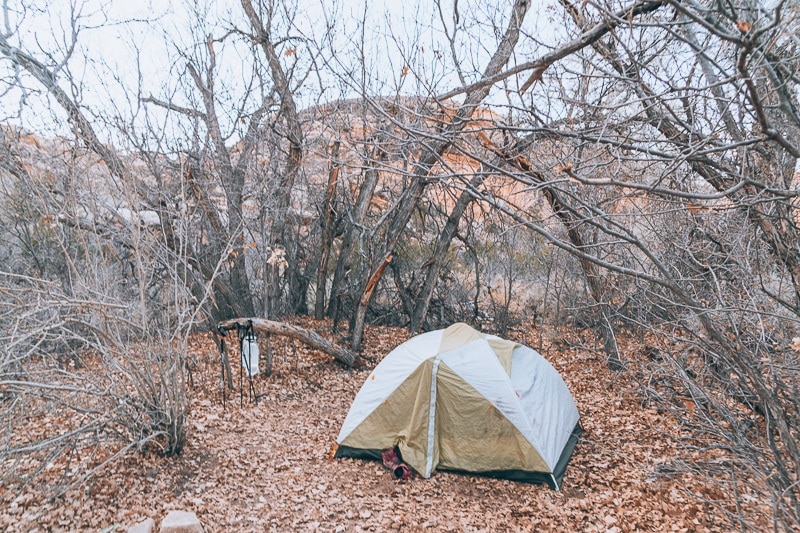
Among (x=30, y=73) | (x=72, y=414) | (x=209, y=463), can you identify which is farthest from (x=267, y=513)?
(x=30, y=73)

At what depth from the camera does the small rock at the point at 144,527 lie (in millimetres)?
3813

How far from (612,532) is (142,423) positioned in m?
4.30

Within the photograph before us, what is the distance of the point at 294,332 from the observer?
7.50 metres

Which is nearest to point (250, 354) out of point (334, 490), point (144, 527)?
point (334, 490)

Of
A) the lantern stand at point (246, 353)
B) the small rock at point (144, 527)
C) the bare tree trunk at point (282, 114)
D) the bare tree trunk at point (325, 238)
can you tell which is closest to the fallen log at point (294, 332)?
the lantern stand at point (246, 353)

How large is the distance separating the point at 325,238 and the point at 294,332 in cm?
287

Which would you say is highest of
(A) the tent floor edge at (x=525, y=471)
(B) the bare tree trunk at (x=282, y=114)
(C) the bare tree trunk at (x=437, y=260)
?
(B) the bare tree trunk at (x=282, y=114)

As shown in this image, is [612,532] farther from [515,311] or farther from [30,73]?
[30,73]

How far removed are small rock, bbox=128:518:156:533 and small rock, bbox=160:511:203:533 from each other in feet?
0.33

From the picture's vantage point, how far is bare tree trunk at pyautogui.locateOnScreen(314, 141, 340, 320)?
9.47m

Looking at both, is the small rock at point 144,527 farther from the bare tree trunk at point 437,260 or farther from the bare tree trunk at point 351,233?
the bare tree trunk at point 437,260

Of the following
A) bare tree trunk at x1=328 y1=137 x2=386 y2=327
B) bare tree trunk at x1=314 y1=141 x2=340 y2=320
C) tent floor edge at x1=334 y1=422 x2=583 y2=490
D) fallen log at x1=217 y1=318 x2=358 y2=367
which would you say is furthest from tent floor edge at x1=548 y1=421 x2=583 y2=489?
bare tree trunk at x1=314 y1=141 x2=340 y2=320

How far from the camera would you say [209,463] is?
5.16 metres

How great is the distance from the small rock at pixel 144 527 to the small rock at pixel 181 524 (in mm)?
100
